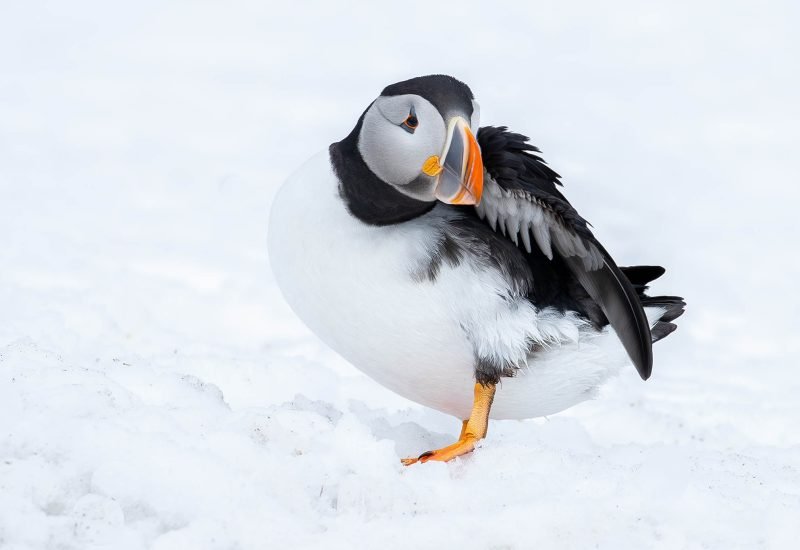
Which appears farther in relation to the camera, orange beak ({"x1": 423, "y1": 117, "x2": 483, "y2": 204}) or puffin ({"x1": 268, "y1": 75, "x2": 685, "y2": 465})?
puffin ({"x1": 268, "y1": 75, "x2": 685, "y2": 465})

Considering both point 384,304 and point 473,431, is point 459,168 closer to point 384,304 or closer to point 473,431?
point 384,304

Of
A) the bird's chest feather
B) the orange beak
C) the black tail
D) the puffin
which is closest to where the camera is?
the orange beak

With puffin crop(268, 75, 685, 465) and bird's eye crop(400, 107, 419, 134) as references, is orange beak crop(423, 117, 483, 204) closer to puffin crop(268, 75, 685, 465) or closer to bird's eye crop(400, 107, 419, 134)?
puffin crop(268, 75, 685, 465)

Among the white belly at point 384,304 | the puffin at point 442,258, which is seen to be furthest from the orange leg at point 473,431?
the white belly at point 384,304

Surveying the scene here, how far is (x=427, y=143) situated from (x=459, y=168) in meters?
0.17

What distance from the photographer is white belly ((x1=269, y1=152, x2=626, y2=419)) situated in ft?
14.8

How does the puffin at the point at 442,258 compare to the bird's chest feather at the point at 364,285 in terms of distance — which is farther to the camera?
the bird's chest feather at the point at 364,285

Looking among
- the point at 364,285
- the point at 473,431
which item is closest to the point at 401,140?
the point at 364,285

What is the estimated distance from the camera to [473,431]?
4.59 meters

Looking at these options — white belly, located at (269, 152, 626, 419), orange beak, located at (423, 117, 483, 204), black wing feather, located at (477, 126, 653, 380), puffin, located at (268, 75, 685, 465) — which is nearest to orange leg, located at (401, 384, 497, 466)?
puffin, located at (268, 75, 685, 465)

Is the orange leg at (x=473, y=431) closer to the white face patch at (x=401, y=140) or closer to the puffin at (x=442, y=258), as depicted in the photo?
the puffin at (x=442, y=258)

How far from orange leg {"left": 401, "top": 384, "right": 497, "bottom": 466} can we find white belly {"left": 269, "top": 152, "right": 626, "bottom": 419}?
130mm

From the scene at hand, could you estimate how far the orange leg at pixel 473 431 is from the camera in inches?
174

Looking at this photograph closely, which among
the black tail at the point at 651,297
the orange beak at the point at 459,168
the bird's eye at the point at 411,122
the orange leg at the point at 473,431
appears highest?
the bird's eye at the point at 411,122
